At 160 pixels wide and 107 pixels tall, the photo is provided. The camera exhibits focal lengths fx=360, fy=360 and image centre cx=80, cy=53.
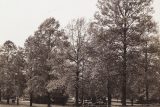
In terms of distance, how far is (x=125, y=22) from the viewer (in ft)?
117

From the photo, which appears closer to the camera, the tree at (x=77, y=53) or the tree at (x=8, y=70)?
the tree at (x=77, y=53)

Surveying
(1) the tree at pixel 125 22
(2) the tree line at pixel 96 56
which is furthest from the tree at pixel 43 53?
(1) the tree at pixel 125 22

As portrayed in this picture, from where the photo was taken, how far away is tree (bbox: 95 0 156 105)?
35531 mm

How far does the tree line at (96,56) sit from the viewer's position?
117 ft

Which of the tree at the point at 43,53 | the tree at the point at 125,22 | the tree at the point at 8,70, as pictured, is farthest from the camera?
the tree at the point at 8,70

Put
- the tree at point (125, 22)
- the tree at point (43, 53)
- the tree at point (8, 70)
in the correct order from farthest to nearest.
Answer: the tree at point (8, 70)
the tree at point (43, 53)
the tree at point (125, 22)

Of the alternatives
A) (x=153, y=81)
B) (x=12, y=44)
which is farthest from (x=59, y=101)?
(x=153, y=81)

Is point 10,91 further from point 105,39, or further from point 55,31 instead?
point 105,39

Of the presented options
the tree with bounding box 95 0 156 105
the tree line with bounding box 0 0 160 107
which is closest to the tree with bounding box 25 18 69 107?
the tree line with bounding box 0 0 160 107

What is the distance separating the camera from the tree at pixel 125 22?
35531mm

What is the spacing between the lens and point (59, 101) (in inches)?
2876

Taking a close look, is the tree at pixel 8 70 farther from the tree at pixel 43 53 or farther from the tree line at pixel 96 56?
the tree at pixel 43 53

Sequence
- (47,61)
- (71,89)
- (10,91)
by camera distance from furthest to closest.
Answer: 1. (10,91)
2. (47,61)
3. (71,89)

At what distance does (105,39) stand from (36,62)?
19.3 metres
